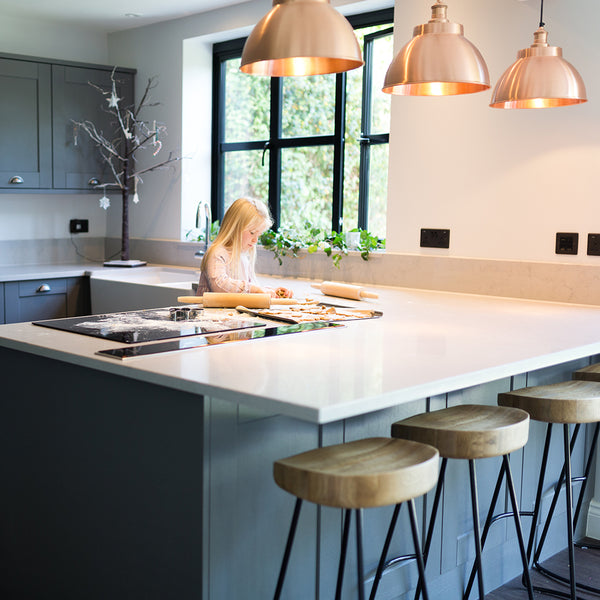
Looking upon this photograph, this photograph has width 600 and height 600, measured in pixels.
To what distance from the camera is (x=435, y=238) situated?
11.6ft

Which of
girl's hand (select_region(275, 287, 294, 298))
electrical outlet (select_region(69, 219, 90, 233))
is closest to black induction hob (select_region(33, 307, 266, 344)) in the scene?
girl's hand (select_region(275, 287, 294, 298))

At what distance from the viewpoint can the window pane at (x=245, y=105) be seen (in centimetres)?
460

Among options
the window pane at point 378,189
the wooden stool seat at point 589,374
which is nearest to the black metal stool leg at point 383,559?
the wooden stool seat at point 589,374

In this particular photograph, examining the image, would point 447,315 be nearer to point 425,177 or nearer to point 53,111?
point 425,177

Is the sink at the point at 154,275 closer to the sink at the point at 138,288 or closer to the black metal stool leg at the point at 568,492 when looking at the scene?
the sink at the point at 138,288

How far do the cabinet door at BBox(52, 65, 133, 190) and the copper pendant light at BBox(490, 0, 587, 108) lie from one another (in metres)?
2.89

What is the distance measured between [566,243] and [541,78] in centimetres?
91

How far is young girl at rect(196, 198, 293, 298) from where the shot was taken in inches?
121

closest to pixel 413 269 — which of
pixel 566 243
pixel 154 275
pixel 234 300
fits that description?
pixel 566 243

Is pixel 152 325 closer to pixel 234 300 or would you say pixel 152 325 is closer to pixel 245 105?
pixel 234 300

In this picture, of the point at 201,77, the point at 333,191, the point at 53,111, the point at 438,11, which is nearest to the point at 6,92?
the point at 53,111

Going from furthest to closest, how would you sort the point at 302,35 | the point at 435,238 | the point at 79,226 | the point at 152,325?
the point at 79,226
the point at 435,238
the point at 152,325
the point at 302,35

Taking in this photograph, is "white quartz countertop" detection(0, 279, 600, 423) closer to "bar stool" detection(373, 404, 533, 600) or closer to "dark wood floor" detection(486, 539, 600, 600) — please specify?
"bar stool" detection(373, 404, 533, 600)

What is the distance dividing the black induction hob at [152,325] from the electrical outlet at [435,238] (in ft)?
4.22
